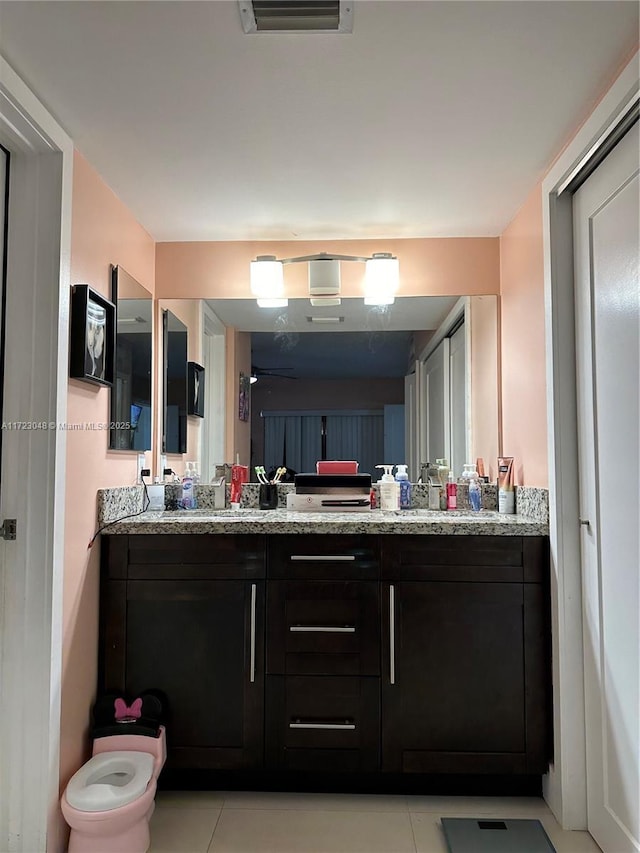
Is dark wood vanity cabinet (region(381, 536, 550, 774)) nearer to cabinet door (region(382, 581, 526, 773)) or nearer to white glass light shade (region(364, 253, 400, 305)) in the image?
cabinet door (region(382, 581, 526, 773))

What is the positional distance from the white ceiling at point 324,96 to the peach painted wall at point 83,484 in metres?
0.17

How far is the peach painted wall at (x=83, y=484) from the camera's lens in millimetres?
1825

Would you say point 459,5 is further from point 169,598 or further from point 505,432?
point 169,598

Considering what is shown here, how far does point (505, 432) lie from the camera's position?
2543mm

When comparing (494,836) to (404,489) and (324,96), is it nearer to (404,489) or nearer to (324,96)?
(404,489)

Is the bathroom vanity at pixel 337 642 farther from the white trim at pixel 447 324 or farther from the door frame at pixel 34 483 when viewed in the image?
the white trim at pixel 447 324

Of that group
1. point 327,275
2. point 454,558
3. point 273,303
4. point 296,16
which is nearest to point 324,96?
point 296,16

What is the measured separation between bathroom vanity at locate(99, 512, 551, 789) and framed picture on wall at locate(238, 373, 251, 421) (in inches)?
30.7

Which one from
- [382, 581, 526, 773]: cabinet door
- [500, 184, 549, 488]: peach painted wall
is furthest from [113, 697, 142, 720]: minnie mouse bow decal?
[500, 184, 549, 488]: peach painted wall

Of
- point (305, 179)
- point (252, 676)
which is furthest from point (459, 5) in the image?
point (252, 676)

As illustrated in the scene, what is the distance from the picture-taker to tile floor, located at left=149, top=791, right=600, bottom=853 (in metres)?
1.76

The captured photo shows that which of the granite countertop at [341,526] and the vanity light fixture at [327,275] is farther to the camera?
the vanity light fixture at [327,275]

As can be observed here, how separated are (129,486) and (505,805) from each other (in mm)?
1816

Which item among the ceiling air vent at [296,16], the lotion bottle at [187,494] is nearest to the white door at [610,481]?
the ceiling air vent at [296,16]
